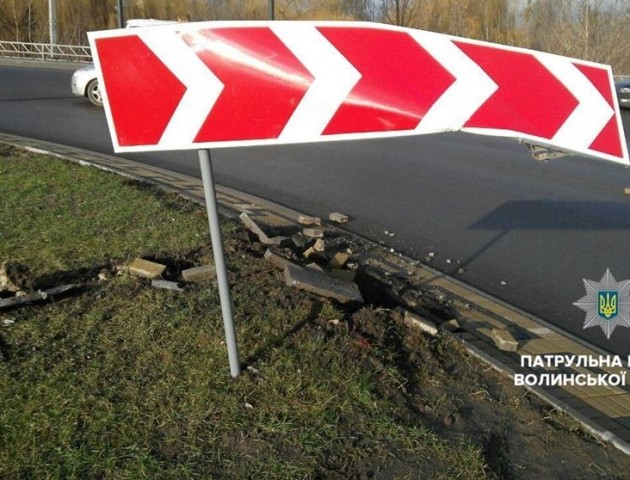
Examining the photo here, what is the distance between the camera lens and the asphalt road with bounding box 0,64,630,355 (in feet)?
20.5

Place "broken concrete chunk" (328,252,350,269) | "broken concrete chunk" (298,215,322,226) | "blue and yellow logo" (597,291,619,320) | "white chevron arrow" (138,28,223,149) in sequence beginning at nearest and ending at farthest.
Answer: "white chevron arrow" (138,28,223,149) < "blue and yellow logo" (597,291,619,320) < "broken concrete chunk" (328,252,350,269) < "broken concrete chunk" (298,215,322,226)

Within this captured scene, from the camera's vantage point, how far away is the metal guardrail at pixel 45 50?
121 ft

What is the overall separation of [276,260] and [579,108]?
2.58 m

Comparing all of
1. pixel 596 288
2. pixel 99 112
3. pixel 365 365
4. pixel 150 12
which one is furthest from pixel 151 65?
pixel 150 12

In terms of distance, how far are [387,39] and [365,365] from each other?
1.71 m

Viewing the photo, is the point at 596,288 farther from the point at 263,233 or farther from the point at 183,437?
the point at 183,437

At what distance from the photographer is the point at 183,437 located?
10.3 ft

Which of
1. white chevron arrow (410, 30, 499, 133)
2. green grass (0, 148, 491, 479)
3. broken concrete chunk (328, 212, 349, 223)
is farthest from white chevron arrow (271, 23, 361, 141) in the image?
broken concrete chunk (328, 212, 349, 223)

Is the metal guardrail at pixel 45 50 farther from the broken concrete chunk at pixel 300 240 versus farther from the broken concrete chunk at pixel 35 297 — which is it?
the broken concrete chunk at pixel 35 297

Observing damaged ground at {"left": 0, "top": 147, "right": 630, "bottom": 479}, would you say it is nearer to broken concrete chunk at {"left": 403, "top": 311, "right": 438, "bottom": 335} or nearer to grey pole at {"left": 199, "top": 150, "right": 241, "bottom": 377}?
broken concrete chunk at {"left": 403, "top": 311, "right": 438, "bottom": 335}

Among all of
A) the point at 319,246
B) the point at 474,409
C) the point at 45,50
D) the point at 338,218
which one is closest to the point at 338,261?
the point at 319,246

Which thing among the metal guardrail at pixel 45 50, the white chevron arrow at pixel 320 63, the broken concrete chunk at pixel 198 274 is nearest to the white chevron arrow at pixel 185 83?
the white chevron arrow at pixel 320 63

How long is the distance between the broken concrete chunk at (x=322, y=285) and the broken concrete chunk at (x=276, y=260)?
0.33 meters

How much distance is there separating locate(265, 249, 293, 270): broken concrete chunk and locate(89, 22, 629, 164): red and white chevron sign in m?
1.96
